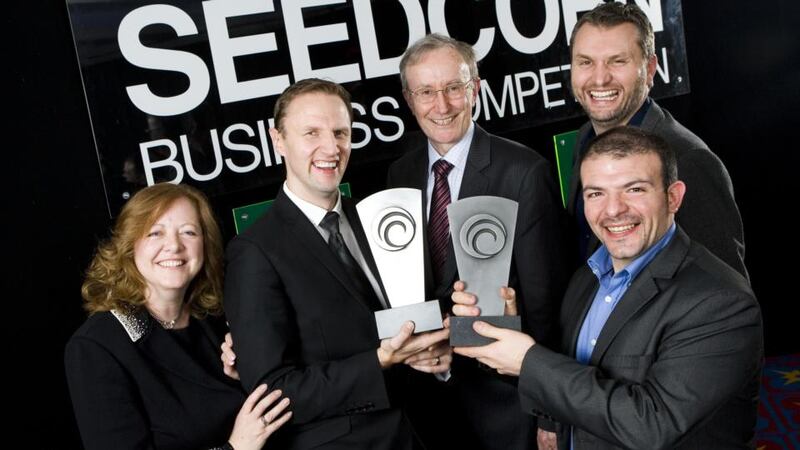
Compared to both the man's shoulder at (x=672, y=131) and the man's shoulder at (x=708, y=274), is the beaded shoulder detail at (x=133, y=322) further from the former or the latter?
the man's shoulder at (x=672, y=131)

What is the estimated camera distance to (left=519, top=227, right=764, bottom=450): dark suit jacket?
1.73 metres

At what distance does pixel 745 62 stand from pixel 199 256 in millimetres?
3555

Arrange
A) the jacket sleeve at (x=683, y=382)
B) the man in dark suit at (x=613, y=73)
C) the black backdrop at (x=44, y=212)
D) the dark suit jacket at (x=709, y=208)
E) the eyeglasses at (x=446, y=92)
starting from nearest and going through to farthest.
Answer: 1. the jacket sleeve at (x=683, y=382)
2. the dark suit jacket at (x=709, y=208)
3. the eyeglasses at (x=446, y=92)
4. the man in dark suit at (x=613, y=73)
5. the black backdrop at (x=44, y=212)

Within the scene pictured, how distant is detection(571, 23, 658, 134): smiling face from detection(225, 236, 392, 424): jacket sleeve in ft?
4.09

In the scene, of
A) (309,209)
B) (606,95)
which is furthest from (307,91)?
(606,95)

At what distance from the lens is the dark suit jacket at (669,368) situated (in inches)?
68.3

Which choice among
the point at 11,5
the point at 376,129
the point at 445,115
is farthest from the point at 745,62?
the point at 11,5

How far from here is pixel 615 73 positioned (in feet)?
8.84

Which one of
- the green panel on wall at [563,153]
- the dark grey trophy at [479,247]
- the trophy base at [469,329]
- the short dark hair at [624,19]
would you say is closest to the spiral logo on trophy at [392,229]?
the dark grey trophy at [479,247]

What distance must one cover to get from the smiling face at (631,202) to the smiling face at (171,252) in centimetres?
108

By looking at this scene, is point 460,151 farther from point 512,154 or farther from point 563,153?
point 563,153

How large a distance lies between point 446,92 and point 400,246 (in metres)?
0.69

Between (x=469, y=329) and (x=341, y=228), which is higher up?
(x=341, y=228)

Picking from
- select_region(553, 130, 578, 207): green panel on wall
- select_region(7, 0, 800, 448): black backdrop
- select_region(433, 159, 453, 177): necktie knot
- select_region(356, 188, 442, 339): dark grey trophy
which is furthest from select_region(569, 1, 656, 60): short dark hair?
select_region(7, 0, 800, 448): black backdrop
